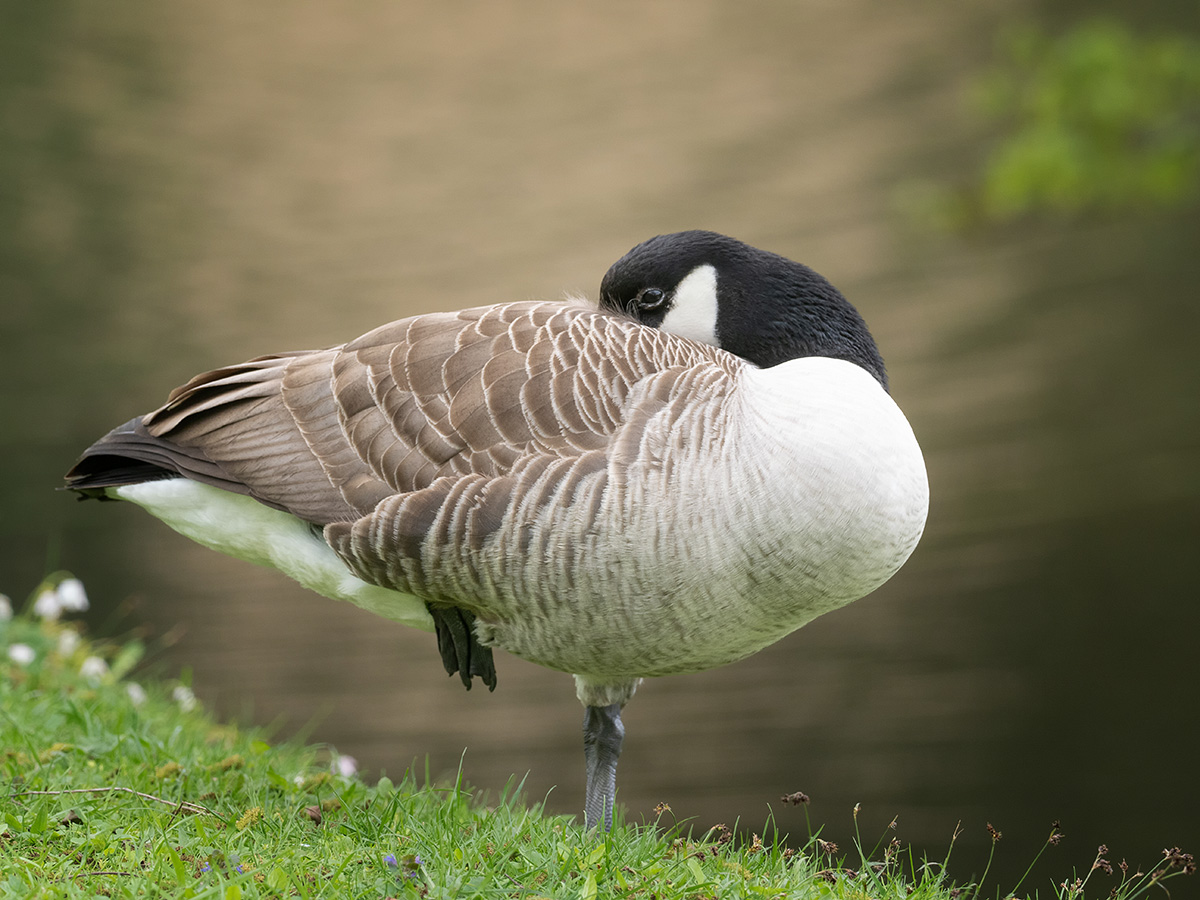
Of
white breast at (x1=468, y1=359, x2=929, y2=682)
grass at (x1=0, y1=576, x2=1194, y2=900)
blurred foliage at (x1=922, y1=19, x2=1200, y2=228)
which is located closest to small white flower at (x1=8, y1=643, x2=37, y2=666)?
grass at (x1=0, y1=576, x2=1194, y2=900)

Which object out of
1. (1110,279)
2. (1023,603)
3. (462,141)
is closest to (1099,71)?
(1023,603)

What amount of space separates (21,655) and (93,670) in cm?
40

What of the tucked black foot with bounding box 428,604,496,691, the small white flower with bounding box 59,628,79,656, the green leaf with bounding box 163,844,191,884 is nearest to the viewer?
the green leaf with bounding box 163,844,191,884

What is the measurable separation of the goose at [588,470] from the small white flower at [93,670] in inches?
62.7

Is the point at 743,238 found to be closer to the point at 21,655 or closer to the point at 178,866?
the point at 21,655

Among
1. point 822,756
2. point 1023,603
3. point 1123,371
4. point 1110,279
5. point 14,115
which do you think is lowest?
point 822,756

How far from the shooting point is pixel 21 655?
203 inches

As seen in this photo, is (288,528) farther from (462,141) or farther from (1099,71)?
(462,141)

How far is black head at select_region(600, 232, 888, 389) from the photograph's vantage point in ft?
12.7

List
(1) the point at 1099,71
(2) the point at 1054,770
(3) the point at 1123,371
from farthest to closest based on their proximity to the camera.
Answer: (3) the point at 1123,371 < (1) the point at 1099,71 < (2) the point at 1054,770

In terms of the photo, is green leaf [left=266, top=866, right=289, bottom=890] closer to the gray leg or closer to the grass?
the grass

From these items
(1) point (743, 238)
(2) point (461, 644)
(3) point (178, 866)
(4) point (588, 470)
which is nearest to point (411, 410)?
(4) point (588, 470)

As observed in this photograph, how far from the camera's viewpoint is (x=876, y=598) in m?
9.49

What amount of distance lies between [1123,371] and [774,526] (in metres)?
9.48
